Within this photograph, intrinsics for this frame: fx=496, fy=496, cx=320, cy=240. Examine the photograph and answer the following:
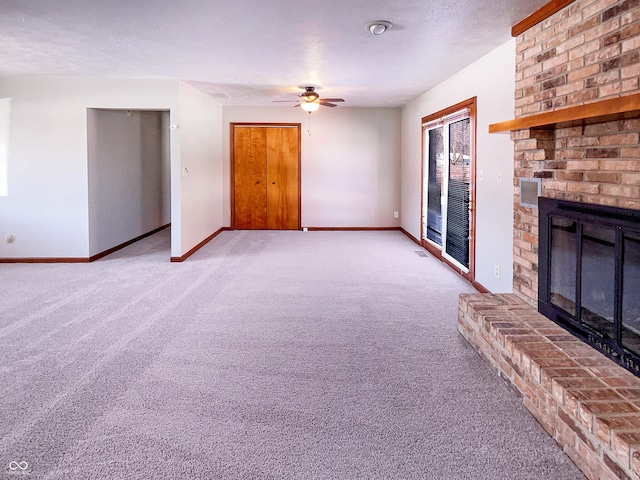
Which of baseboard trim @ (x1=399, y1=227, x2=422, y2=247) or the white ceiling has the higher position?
the white ceiling

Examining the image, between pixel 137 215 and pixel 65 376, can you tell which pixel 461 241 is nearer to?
pixel 65 376

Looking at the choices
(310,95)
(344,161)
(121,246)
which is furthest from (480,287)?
(121,246)

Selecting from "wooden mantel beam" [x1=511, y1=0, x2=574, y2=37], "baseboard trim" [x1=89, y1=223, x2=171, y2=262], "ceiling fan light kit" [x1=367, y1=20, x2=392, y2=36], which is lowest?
"baseboard trim" [x1=89, y1=223, x2=171, y2=262]

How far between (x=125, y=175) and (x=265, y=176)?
8.77 ft

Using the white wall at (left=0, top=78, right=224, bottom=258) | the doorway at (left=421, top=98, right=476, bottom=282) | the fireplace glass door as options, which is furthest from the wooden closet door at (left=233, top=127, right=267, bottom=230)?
the fireplace glass door

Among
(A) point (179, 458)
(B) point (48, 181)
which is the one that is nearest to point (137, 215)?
(B) point (48, 181)

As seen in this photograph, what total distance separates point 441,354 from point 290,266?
3.11m

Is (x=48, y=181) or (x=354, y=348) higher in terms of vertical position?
(x=48, y=181)

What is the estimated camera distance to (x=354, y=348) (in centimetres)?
332

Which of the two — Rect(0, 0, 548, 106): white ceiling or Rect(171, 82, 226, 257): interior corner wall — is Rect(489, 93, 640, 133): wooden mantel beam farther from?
Rect(171, 82, 226, 257): interior corner wall

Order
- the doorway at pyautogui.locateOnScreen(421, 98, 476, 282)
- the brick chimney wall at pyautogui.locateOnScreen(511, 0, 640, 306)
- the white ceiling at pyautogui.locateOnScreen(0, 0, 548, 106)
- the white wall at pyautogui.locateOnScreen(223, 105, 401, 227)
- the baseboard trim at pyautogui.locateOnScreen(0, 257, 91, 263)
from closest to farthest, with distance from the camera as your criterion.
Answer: the brick chimney wall at pyautogui.locateOnScreen(511, 0, 640, 306), the white ceiling at pyautogui.locateOnScreen(0, 0, 548, 106), the doorway at pyautogui.locateOnScreen(421, 98, 476, 282), the baseboard trim at pyautogui.locateOnScreen(0, 257, 91, 263), the white wall at pyautogui.locateOnScreen(223, 105, 401, 227)

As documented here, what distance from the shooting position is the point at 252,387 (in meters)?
2.73

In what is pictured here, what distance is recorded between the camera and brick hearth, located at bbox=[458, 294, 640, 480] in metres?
1.78

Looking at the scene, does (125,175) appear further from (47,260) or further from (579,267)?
(579,267)
